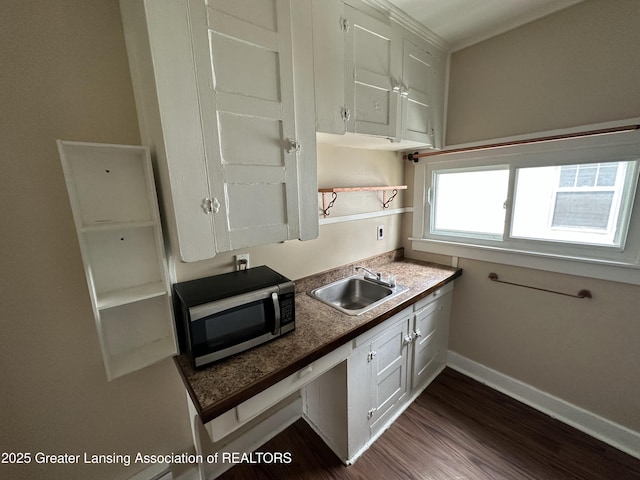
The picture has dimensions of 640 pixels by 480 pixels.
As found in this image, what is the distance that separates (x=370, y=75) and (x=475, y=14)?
32.5 inches

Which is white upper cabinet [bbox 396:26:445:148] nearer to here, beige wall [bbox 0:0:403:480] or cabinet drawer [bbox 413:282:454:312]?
cabinet drawer [bbox 413:282:454:312]

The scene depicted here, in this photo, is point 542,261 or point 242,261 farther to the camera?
point 542,261

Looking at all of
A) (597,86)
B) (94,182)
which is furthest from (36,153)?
(597,86)

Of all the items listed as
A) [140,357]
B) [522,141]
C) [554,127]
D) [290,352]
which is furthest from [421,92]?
[140,357]

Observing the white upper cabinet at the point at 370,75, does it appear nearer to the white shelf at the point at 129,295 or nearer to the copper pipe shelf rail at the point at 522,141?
the copper pipe shelf rail at the point at 522,141

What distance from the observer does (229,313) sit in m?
1.01

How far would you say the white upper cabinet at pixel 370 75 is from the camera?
120 cm

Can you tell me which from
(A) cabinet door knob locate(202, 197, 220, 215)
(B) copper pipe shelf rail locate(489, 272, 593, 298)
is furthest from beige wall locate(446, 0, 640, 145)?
(A) cabinet door knob locate(202, 197, 220, 215)

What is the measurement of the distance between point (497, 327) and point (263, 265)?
1866 mm

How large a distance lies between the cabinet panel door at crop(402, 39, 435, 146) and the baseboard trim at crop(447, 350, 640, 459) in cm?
190

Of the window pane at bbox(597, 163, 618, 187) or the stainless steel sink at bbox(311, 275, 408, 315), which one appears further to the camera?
the stainless steel sink at bbox(311, 275, 408, 315)

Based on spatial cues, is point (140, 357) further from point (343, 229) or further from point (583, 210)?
point (583, 210)

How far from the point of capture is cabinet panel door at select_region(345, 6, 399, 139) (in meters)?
1.30

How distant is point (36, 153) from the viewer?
0.86m
